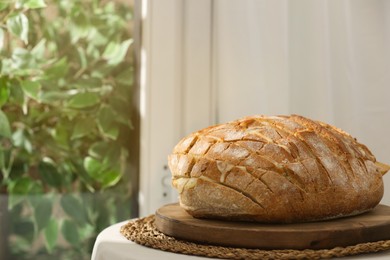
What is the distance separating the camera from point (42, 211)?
1558 millimetres

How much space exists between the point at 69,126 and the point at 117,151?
16cm

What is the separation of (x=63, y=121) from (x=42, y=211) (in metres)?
0.27

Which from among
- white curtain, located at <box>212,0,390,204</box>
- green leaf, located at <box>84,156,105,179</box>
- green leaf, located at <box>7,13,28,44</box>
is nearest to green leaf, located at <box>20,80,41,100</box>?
green leaf, located at <box>7,13,28,44</box>

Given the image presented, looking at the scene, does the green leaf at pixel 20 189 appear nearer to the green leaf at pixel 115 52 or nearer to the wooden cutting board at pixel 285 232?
the green leaf at pixel 115 52

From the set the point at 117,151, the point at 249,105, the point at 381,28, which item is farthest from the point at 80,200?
the point at 381,28

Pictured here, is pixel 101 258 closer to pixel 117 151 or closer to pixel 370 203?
pixel 370 203

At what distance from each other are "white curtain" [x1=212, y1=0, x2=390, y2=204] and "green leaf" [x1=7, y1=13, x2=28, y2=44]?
22.6 inches

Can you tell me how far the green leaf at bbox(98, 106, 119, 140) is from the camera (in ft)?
5.29

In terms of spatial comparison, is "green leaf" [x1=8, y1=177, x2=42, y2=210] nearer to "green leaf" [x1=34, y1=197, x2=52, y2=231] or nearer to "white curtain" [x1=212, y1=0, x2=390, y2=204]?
"green leaf" [x1=34, y1=197, x2=52, y2=231]

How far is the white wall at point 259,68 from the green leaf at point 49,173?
254 millimetres

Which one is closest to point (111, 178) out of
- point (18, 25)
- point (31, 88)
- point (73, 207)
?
point (73, 207)

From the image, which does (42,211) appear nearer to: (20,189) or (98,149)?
(20,189)

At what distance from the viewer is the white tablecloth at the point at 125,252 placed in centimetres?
70

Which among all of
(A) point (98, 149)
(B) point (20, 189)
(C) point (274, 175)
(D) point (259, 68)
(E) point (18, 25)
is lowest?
(B) point (20, 189)
